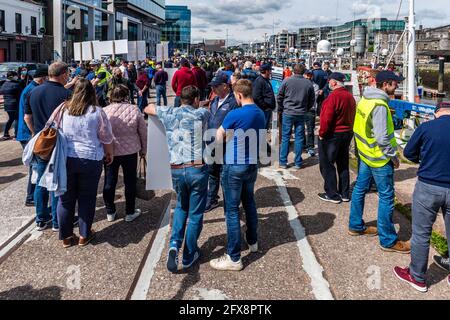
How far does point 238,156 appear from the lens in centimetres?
416

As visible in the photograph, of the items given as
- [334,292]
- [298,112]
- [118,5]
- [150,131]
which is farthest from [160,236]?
[118,5]

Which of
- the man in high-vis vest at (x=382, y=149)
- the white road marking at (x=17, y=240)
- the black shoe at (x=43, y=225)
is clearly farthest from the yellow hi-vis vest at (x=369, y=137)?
the white road marking at (x=17, y=240)

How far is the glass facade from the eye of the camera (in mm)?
138125

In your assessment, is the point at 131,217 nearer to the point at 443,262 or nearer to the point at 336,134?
the point at 336,134

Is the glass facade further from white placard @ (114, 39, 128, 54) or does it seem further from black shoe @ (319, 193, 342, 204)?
black shoe @ (319, 193, 342, 204)

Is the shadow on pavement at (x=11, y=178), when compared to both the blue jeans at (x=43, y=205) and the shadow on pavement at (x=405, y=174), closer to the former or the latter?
the blue jeans at (x=43, y=205)

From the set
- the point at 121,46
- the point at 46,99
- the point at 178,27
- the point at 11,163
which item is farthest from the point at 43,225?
the point at 178,27

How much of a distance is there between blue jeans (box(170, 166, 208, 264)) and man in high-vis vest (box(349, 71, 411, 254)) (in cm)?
199

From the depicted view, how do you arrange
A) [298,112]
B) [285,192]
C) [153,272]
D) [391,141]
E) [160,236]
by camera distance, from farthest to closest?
[298,112], [285,192], [160,236], [391,141], [153,272]

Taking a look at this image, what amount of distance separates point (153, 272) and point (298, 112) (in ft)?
16.2

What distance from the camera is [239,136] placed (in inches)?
160

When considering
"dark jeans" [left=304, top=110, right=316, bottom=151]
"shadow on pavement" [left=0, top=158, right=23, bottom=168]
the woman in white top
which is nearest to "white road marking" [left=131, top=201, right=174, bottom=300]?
the woman in white top
